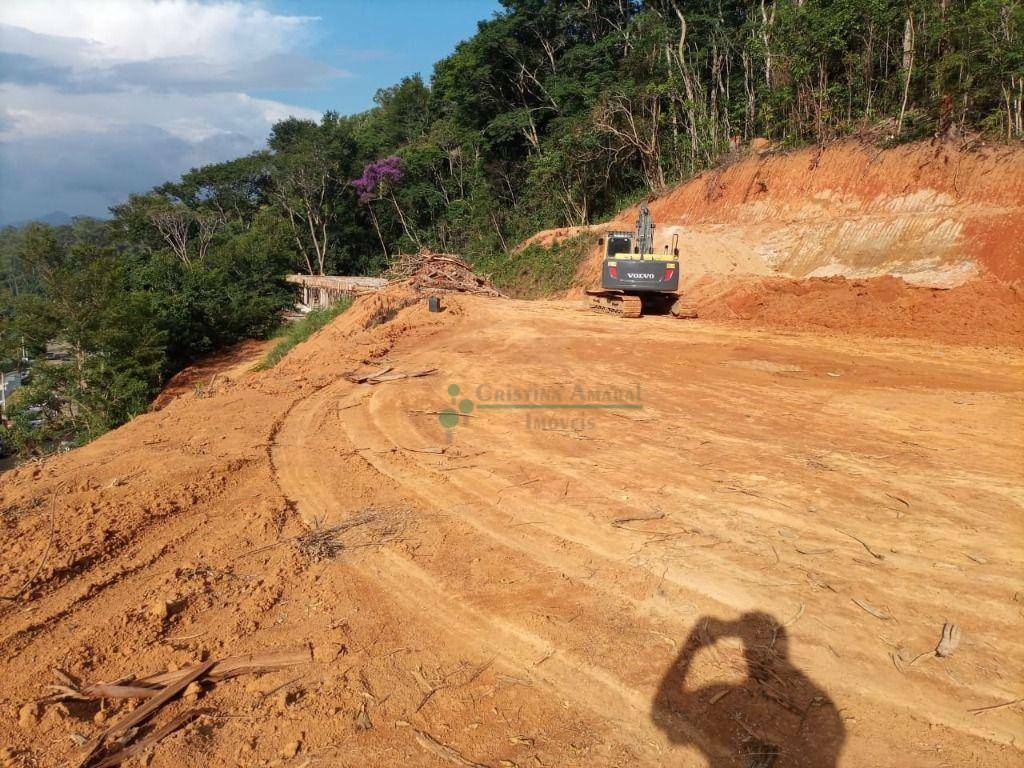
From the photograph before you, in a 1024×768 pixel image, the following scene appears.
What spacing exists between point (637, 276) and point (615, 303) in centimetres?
129

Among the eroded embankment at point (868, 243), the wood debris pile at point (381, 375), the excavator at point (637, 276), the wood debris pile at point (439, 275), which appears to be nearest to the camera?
the wood debris pile at point (381, 375)

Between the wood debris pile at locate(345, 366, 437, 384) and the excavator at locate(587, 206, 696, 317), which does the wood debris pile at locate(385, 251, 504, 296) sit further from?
the wood debris pile at locate(345, 366, 437, 384)

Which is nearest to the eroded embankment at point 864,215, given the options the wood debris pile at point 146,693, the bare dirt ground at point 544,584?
the bare dirt ground at point 544,584

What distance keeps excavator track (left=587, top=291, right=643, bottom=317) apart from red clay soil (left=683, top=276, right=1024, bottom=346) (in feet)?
7.04

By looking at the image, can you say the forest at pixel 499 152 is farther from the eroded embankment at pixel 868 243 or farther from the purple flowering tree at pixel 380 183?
the eroded embankment at pixel 868 243

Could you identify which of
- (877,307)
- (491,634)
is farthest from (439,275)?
(491,634)

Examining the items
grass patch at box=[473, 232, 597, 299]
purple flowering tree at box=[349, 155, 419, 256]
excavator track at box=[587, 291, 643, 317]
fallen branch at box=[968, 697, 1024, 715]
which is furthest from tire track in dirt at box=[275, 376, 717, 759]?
purple flowering tree at box=[349, 155, 419, 256]

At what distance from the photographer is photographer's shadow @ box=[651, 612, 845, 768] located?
9.25 feet

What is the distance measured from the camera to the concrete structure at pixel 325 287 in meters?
26.0

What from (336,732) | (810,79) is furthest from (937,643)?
(810,79)

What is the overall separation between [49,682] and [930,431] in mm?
8617

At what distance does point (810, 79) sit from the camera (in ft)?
64.4

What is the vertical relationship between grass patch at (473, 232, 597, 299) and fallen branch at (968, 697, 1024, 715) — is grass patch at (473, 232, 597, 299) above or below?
above

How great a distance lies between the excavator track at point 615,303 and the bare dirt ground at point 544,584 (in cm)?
791
